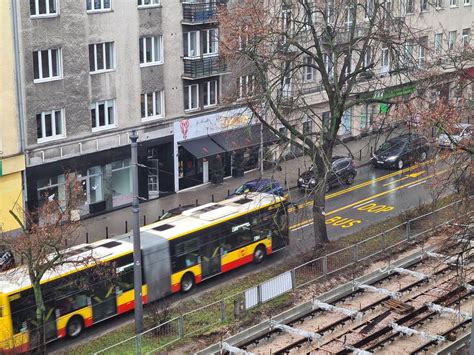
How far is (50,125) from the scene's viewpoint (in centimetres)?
4191

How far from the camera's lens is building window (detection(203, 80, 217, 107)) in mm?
49344

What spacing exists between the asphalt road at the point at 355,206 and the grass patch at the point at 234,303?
0.84 m

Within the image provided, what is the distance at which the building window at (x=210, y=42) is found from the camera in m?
48.5

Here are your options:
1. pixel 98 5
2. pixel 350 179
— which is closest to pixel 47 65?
pixel 98 5

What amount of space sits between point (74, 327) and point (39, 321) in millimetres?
2152

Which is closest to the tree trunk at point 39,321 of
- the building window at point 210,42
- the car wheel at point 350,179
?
the building window at point 210,42

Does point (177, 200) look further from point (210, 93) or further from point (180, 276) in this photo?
point (180, 276)

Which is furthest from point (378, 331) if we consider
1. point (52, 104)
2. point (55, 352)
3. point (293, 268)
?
point (52, 104)

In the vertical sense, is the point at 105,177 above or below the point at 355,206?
above

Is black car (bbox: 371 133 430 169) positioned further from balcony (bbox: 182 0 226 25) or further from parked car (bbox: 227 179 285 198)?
balcony (bbox: 182 0 226 25)

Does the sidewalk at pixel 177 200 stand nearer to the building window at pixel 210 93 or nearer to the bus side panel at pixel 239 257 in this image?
the bus side panel at pixel 239 257

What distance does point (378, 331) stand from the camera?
29.5m

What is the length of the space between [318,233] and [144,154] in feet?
42.6

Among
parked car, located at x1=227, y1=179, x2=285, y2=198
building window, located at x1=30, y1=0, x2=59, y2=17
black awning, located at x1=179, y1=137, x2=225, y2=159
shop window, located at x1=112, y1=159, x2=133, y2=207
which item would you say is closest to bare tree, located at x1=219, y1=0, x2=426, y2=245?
parked car, located at x1=227, y1=179, x2=285, y2=198
